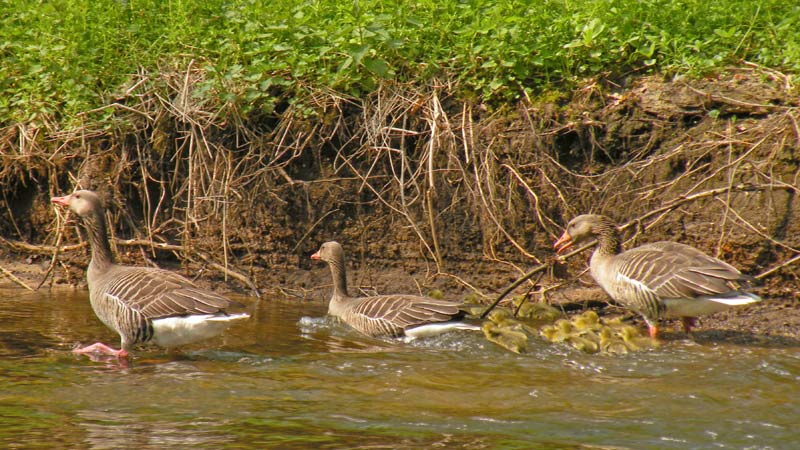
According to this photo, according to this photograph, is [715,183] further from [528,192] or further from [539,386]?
[539,386]

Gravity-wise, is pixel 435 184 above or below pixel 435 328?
above

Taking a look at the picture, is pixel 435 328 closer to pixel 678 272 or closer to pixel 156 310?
pixel 678 272

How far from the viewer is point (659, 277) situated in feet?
26.0

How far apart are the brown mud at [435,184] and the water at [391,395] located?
→ 1.29m

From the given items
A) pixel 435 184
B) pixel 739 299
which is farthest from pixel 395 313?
pixel 739 299

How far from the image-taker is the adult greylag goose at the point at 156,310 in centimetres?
751

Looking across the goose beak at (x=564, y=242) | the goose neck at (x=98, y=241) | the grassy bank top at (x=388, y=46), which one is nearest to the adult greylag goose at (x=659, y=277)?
the goose beak at (x=564, y=242)

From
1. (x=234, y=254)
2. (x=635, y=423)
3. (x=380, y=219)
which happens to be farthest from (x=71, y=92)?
(x=635, y=423)

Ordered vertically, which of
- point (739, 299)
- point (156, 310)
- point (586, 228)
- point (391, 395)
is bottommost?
point (391, 395)

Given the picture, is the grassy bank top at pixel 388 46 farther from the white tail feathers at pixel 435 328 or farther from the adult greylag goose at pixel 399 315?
the white tail feathers at pixel 435 328

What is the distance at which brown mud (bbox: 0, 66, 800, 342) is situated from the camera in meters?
8.64

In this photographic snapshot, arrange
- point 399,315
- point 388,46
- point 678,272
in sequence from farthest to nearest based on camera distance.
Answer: point 388,46
point 399,315
point 678,272

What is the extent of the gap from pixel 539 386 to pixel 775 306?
304cm

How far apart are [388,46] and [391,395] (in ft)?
13.6
